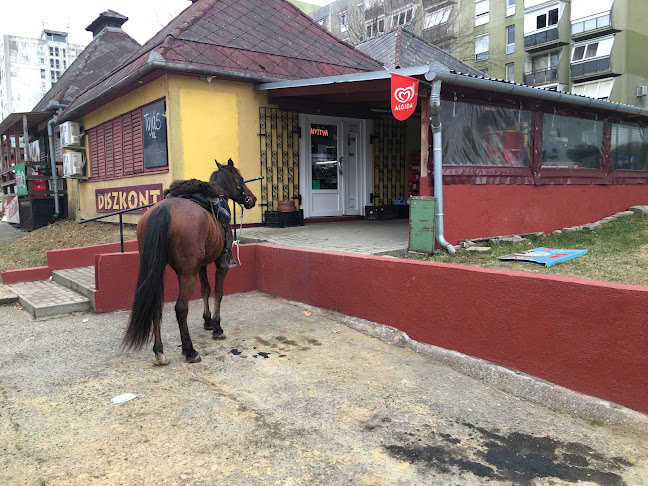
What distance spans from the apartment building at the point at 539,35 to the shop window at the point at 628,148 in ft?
61.4

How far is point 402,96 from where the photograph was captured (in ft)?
21.7

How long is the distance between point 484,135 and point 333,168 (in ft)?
13.5

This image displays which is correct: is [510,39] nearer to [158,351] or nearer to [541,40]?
[541,40]

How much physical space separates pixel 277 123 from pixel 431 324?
22.3 ft

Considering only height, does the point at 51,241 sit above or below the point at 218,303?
above

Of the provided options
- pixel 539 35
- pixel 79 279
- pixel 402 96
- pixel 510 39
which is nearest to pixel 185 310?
pixel 79 279

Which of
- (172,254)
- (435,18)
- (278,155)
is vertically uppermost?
(435,18)

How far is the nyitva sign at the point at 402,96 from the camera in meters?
6.56

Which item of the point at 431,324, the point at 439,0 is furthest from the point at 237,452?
the point at 439,0

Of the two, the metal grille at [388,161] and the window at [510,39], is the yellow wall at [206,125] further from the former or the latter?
the window at [510,39]

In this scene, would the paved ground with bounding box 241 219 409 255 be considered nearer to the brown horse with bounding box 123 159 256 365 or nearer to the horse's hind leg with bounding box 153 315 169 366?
the brown horse with bounding box 123 159 256 365

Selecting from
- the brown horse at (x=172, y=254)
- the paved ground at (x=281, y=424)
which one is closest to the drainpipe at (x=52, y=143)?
the paved ground at (x=281, y=424)

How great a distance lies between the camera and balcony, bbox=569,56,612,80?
99.8 feet

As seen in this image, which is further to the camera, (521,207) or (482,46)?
(482,46)
